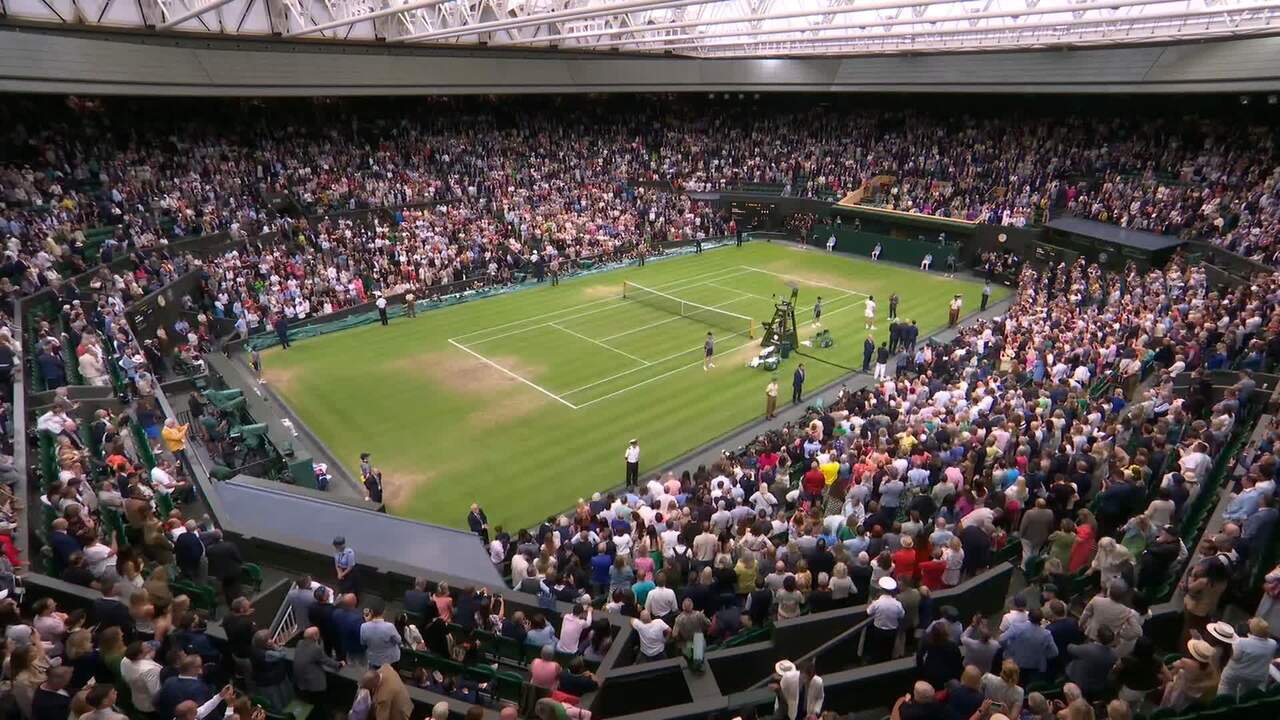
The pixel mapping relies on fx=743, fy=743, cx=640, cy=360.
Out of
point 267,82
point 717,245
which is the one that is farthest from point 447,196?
point 717,245

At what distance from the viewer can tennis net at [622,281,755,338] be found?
30.8m

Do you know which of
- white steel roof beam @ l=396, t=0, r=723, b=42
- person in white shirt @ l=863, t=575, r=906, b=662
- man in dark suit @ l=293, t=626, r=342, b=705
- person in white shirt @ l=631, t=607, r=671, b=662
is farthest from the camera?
white steel roof beam @ l=396, t=0, r=723, b=42

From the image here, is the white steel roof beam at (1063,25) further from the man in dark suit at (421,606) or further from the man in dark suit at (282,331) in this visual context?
the man in dark suit at (421,606)

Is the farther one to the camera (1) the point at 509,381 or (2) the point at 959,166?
(2) the point at 959,166

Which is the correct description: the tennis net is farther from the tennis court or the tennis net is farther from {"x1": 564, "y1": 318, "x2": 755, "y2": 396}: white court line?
{"x1": 564, "y1": 318, "x2": 755, "y2": 396}: white court line

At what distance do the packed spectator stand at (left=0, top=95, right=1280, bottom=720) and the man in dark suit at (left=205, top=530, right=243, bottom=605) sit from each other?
5cm

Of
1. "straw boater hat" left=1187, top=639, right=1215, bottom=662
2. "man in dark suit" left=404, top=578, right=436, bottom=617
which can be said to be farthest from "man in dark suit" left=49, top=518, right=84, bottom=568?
"straw boater hat" left=1187, top=639, right=1215, bottom=662

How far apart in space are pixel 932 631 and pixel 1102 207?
3682 centimetres

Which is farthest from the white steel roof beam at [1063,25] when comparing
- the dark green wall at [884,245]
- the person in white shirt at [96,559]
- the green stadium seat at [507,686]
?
the person in white shirt at [96,559]

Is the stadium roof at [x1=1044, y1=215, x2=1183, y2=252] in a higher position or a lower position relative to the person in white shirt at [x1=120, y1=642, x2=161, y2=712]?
lower

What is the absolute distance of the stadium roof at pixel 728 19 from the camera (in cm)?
2661

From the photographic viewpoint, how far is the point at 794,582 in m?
9.55

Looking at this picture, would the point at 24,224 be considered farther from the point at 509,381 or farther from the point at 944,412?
the point at 944,412

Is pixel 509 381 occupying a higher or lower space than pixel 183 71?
lower
